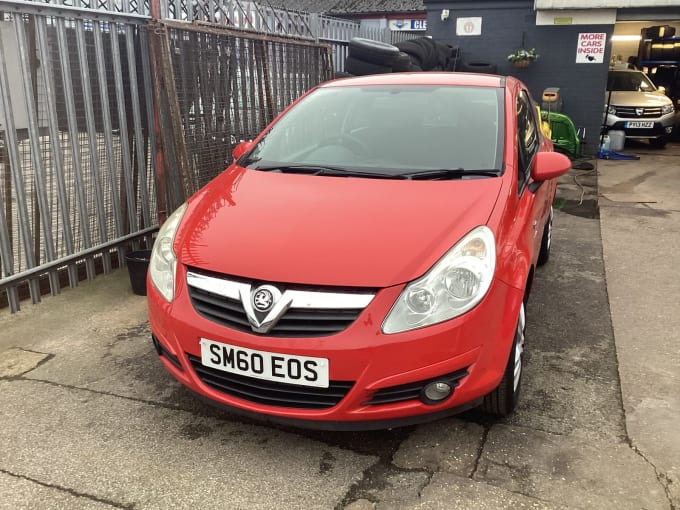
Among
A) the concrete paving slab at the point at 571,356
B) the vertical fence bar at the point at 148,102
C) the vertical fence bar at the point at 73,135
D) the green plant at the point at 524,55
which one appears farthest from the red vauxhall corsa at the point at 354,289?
the green plant at the point at 524,55

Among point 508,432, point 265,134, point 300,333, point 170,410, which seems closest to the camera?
point 300,333

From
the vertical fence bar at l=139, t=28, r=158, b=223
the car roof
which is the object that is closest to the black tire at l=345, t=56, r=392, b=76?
the vertical fence bar at l=139, t=28, r=158, b=223

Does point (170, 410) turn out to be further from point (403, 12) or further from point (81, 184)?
point (403, 12)

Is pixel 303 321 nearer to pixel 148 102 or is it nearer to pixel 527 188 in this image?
pixel 527 188

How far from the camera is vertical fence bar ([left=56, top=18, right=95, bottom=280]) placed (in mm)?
4008

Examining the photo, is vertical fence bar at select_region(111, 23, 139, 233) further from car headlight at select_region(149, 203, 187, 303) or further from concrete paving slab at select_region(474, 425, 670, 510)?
concrete paving slab at select_region(474, 425, 670, 510)

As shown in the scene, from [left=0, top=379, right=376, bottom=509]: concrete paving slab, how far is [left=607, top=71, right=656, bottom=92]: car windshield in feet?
41.4

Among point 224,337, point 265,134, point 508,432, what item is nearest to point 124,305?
point 265,134

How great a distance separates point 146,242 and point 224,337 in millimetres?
3088

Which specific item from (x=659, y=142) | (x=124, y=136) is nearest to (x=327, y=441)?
(x=124, y=136)

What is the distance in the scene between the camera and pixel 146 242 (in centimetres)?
507

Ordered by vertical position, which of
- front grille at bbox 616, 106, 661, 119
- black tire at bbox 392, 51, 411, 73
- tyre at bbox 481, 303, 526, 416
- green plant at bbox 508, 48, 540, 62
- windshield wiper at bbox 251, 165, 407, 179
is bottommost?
tyre at bbox 481, 303, 526, 416

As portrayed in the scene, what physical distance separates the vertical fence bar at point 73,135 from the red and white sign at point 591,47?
9.70 m

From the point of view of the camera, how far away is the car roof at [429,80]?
360 centimetres
